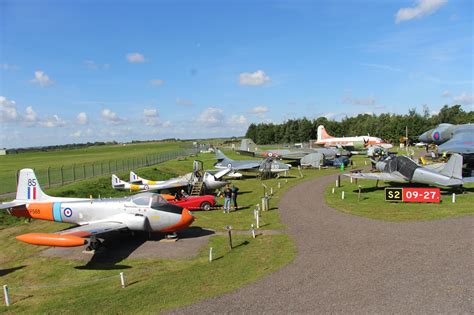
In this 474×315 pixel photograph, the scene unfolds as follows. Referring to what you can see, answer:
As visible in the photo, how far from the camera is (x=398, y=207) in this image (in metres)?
21.7

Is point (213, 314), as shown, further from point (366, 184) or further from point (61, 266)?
point (366, 184)

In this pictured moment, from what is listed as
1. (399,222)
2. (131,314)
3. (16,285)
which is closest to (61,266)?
(16,285)

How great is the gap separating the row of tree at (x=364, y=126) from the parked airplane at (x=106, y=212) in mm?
90487

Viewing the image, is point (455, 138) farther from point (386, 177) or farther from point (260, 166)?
point (260, 166)

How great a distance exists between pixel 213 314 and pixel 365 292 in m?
4.62

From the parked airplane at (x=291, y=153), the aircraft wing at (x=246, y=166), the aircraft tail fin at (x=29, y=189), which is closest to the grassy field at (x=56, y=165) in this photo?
the aircraft tail fin at (x=29, y=189)

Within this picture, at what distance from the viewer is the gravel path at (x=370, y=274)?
909 cm

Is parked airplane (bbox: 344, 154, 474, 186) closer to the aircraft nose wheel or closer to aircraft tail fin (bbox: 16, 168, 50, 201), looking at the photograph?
the aircraft nose wheel

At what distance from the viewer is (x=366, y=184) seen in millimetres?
32438

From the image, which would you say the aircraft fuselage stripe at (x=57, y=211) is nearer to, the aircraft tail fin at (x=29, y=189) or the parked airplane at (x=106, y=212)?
the parked airplane at (x=106, y=212)

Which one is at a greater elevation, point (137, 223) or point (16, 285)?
point (137, 223)

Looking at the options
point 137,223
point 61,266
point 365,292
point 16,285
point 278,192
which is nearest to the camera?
point 365,292

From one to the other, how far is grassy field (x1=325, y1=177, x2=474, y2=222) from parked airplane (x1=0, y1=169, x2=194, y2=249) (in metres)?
11.6

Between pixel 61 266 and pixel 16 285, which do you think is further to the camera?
pixel 61 266
